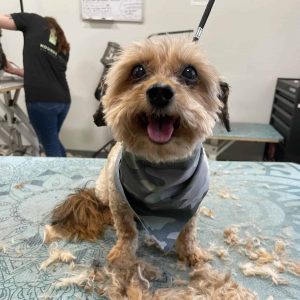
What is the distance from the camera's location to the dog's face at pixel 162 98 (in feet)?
2.21

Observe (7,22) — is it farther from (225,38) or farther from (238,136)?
(238,136)

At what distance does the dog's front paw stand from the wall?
171 cm

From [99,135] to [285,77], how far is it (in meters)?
1.55

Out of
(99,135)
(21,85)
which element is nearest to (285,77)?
(99,135)

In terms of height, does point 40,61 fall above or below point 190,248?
above

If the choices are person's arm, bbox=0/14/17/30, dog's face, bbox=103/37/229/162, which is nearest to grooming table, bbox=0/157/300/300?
dog's face, bbox=103/37/229/162

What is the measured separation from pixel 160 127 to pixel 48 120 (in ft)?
5.33

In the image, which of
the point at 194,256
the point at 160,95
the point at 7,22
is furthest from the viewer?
the point at 7,22

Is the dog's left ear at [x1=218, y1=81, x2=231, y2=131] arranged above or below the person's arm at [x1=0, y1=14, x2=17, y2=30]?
below

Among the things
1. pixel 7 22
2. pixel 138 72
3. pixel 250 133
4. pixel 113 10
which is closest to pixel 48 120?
pixel 7 22

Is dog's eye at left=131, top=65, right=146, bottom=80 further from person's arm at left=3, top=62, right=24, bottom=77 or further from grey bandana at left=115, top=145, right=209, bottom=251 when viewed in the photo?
person's arm at left=3, top=62, right=24, bottom=77

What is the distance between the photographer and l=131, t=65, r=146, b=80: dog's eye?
766 millimetres

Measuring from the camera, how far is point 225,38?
2373mm

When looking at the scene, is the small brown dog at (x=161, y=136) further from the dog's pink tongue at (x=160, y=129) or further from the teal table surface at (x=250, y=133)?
the teal table surface at (x=250, y=133)
